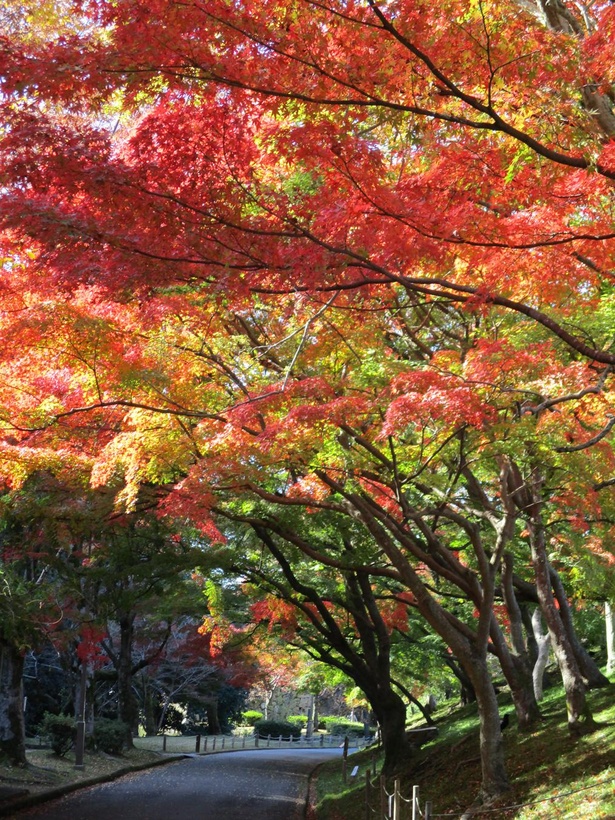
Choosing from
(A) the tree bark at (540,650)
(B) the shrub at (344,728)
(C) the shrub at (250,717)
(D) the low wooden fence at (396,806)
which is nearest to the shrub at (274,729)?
(C) the shrub at (250,717)

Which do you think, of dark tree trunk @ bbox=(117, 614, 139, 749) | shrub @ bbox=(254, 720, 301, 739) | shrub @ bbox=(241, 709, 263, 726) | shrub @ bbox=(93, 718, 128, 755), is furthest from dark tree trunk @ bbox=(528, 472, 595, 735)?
shrub @ bbox=(241, 709, 263, 726)

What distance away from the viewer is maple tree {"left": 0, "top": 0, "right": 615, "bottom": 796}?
557 centimetres

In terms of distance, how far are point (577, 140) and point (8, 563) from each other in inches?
683

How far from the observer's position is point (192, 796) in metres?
17.9

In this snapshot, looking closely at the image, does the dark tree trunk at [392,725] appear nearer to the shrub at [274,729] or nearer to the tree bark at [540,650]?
the tree bark at [540,650]

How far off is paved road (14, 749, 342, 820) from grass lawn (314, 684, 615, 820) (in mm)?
1220

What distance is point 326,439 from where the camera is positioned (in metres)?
11.6

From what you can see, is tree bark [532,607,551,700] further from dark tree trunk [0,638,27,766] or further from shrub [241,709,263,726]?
shrub [241,709,263,726]

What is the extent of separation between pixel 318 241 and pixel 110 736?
22383mm

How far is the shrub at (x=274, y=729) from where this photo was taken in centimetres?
5116

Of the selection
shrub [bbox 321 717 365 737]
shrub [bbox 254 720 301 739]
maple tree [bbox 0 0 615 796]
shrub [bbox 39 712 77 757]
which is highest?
maple tree [bbox 0 0 615 796]

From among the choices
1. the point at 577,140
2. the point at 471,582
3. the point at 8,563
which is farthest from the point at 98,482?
the point at 8,563

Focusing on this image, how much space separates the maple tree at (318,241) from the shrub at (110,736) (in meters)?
14.8

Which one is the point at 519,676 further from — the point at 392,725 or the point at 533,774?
the point at 392,725
